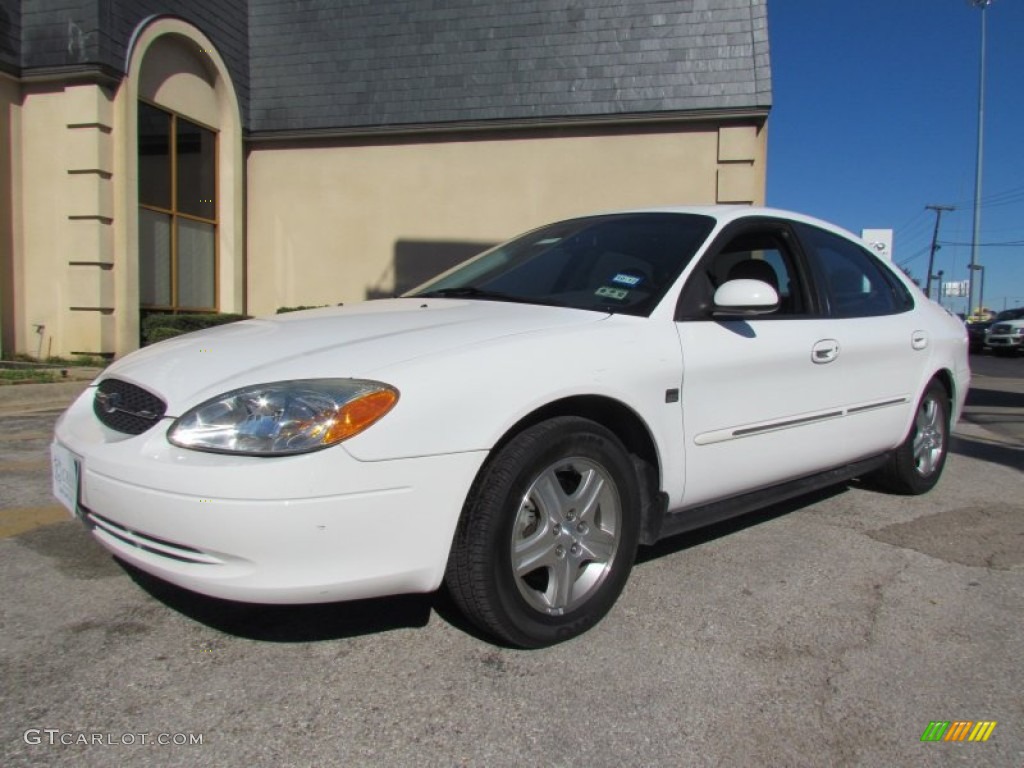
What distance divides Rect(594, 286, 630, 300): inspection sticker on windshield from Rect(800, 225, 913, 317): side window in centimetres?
129

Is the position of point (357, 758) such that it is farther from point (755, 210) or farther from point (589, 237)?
point (755, 210)

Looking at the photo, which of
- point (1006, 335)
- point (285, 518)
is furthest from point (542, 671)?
point (1006, 335)

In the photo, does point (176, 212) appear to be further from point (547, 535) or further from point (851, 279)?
point (547, 535)

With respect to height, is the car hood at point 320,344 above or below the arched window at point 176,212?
below

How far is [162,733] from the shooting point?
2033mm

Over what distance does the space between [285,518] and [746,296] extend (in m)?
1.88

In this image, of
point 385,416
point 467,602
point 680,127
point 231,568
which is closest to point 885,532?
point 467,602

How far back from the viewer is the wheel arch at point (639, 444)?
270 cm

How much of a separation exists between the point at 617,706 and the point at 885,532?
235 centimetres

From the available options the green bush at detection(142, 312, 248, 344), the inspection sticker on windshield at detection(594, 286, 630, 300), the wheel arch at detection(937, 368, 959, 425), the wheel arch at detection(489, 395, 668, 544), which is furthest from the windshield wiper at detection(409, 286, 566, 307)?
the green bush at detection(142, 312, 248, 344)

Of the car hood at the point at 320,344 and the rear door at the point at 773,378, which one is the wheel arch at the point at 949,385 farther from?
the car hood at the point at 320,344

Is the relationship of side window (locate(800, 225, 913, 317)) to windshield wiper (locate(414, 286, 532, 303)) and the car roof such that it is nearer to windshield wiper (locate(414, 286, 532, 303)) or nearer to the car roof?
the car roof

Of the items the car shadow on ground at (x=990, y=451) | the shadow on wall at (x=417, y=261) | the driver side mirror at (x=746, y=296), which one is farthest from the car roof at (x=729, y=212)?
the shadow on wall at (x=417, y=261)

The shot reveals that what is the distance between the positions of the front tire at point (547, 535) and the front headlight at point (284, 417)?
1.43 ft
